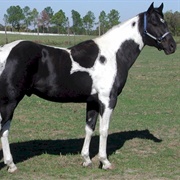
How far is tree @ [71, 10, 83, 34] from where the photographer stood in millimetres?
93412

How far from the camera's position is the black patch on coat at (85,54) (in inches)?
226

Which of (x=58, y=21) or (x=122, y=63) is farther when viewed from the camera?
(x=58, y=21)

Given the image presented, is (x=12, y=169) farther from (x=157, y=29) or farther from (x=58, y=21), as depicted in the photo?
(x=58, y=21)

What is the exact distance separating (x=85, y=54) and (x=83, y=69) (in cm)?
24

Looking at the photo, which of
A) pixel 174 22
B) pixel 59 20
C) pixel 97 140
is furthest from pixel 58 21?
pixel 97 140

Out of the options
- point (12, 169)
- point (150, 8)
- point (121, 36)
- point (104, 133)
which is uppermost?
point (150, 8)

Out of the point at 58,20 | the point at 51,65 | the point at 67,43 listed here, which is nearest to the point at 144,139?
the point at 51,65

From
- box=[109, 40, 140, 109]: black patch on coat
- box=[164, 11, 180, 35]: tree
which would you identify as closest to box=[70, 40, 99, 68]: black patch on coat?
box=[109, 40, 140, 109]: black patch on coat

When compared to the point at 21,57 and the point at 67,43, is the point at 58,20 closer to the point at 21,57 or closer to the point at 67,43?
the point at 67,43

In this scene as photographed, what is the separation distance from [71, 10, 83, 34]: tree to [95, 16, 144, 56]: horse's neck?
277 ft

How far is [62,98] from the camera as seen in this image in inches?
226

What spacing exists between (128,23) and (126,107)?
17.1ft

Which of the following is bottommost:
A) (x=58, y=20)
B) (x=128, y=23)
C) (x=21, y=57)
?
(x=58, y=20)

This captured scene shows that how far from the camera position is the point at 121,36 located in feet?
19.9
